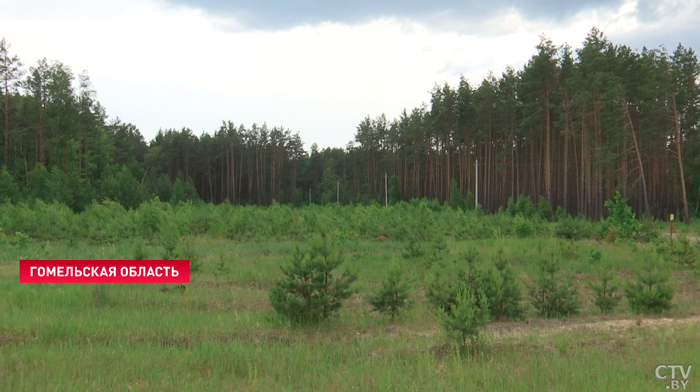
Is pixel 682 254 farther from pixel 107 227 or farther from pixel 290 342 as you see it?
pixel 107 227

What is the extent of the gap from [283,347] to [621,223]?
2065 centimetres

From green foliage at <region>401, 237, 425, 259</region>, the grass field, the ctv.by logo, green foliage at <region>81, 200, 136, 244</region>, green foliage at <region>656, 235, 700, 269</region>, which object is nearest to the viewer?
the ctv.by logo

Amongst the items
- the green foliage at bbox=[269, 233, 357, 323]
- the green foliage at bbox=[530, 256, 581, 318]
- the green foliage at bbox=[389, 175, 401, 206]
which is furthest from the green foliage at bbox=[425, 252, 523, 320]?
the green foliage at bbox=[389, 175, 401, 206]

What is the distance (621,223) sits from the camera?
2311cm

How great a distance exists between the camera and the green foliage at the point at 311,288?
29.0ft

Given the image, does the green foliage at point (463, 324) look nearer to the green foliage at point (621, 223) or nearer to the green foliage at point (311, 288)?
the green foliage at point (311, 288)

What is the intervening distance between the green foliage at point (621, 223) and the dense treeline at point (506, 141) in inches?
519

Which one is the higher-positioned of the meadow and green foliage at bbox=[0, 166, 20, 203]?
green foliage at bbox=[0, 166, 20, 203]

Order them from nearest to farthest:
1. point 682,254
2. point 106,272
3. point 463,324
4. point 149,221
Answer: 1. point 463,324
2. point 106,272
3. point 682,254
4. point 149,221

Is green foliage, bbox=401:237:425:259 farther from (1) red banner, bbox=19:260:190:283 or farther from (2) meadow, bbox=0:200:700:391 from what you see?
(1) red banner, bbox=19:260:190:283

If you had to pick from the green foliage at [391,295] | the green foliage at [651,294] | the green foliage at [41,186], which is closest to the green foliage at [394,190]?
the green foliage at [41,186]

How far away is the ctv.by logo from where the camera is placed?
524 cm

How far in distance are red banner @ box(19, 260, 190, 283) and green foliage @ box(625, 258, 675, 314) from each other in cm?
1015

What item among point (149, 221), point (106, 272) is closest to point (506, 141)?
point (149, 221)
